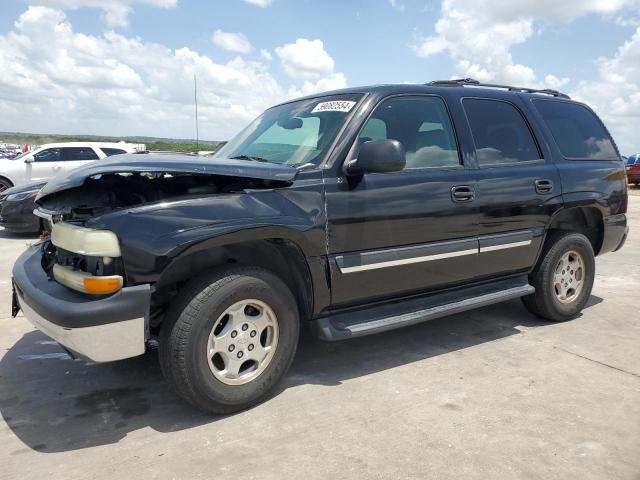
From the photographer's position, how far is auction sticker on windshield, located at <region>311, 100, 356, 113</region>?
3511 millimetres

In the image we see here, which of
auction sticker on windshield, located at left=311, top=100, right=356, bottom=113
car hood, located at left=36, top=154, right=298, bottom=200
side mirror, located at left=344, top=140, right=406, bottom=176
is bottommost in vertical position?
car hood, located at left=36, top=154, right=298, bottom=200

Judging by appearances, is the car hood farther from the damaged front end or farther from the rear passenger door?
the rear passenger door

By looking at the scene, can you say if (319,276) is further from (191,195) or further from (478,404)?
(478,404)

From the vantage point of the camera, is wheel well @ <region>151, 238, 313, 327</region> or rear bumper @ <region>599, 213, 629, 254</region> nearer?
wheel well @ <region>151, 238, 313, 327</region>

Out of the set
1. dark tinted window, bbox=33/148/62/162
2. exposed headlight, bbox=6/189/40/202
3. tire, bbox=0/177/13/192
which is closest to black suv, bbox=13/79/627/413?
exposed headlight, bbox=6/189/40/202

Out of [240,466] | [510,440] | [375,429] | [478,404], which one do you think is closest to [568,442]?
[510,440]

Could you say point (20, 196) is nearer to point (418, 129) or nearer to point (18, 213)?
point (18, 213)

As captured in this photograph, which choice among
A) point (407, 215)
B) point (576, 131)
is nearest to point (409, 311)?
point (407, 215)

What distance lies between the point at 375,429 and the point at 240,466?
29.4 inches

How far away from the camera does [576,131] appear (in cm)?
481

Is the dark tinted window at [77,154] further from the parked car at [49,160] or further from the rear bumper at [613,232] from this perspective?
the rear bumper at [613,232]

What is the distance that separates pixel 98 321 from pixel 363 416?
1491 mm

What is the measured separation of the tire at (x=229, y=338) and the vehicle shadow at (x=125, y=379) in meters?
0.21

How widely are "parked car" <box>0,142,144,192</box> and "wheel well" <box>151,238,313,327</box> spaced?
10307 millimetres
